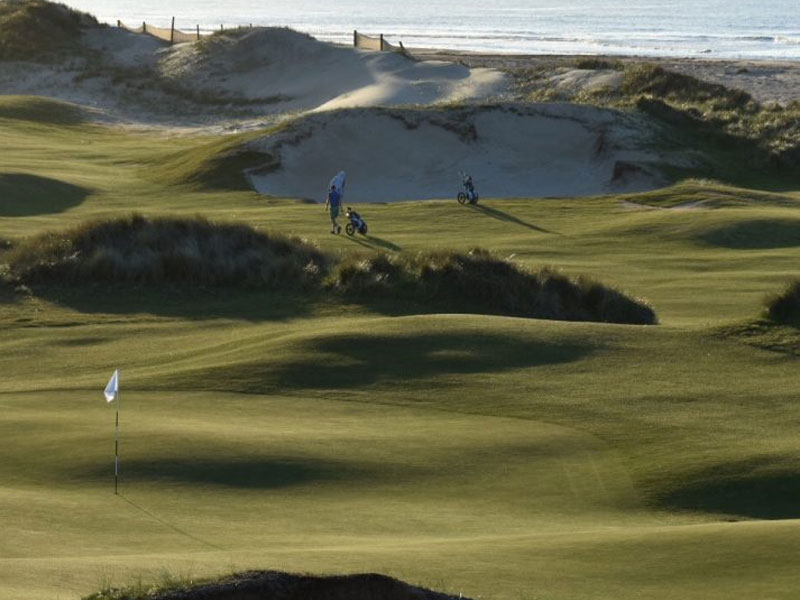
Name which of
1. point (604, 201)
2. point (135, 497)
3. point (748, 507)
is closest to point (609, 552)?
point (748, 507)

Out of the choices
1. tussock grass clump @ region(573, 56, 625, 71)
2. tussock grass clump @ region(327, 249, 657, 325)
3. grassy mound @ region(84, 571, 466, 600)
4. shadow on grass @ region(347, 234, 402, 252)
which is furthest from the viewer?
tussock grass clump @ region(573, 56, 625, 71)

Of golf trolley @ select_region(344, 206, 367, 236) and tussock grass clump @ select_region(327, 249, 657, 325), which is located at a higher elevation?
golf trolley @ select_region(344, 206, 367, 236)

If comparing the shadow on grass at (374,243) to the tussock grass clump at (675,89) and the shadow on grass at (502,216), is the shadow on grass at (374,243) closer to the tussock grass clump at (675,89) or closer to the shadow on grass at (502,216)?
the shadow on grass at (502,216)

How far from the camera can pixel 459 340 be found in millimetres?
24297

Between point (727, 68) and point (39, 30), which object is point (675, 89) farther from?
point (39, 30)

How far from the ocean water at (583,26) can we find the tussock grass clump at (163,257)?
83.5m

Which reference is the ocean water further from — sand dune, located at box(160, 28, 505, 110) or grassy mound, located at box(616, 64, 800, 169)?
grassy mound, located at box(616, 64, 800, 169)

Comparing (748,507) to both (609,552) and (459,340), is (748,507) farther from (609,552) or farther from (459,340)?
(459,340)

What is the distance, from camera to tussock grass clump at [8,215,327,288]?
106 feet

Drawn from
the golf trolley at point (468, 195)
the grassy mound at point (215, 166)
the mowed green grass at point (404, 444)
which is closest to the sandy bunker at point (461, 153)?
the grassy mound at point (215, 166)

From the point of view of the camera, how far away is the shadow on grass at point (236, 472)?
53.7 feet

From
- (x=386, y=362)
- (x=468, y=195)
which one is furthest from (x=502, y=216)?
(x=386, y=362)

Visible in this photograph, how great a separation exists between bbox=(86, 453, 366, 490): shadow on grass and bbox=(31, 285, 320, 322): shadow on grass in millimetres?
12423

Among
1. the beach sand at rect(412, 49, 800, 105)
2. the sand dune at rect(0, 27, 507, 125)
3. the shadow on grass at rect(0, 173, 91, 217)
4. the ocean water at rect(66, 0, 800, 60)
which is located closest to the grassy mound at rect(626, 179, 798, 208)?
the shadow on grass at rect(0, 173, 91, 217)
